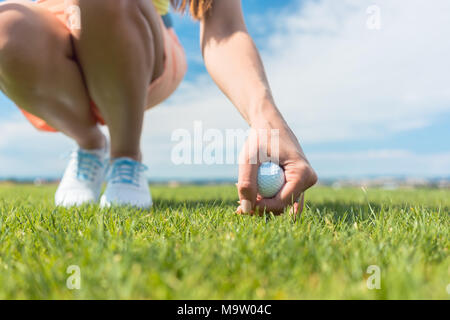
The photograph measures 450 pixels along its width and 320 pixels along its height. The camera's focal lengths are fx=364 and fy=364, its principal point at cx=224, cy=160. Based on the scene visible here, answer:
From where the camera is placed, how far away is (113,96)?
8.24 ft

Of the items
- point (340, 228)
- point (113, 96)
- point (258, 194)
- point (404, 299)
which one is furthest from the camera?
point (113, 96)

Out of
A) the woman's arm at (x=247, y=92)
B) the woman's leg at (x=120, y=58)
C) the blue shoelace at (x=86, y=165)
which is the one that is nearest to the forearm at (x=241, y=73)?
the woman's arm at (x=247, y=92)

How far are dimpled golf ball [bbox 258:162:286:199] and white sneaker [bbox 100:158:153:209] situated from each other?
3.44 feet

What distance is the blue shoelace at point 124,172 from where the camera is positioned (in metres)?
Answer: 2.58

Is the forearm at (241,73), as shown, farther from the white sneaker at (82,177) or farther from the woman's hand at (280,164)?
the white sneaker at (82,177)

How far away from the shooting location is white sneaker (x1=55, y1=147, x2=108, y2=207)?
2770 millimetres

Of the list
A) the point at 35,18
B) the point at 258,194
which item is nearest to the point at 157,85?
the point at 35,18

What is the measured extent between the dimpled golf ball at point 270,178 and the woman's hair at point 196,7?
1.10 m

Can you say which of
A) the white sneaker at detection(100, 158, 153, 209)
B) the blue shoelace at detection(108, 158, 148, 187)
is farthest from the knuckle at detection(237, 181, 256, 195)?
the blue shoelace at detection(108, 158, 148, 187)
